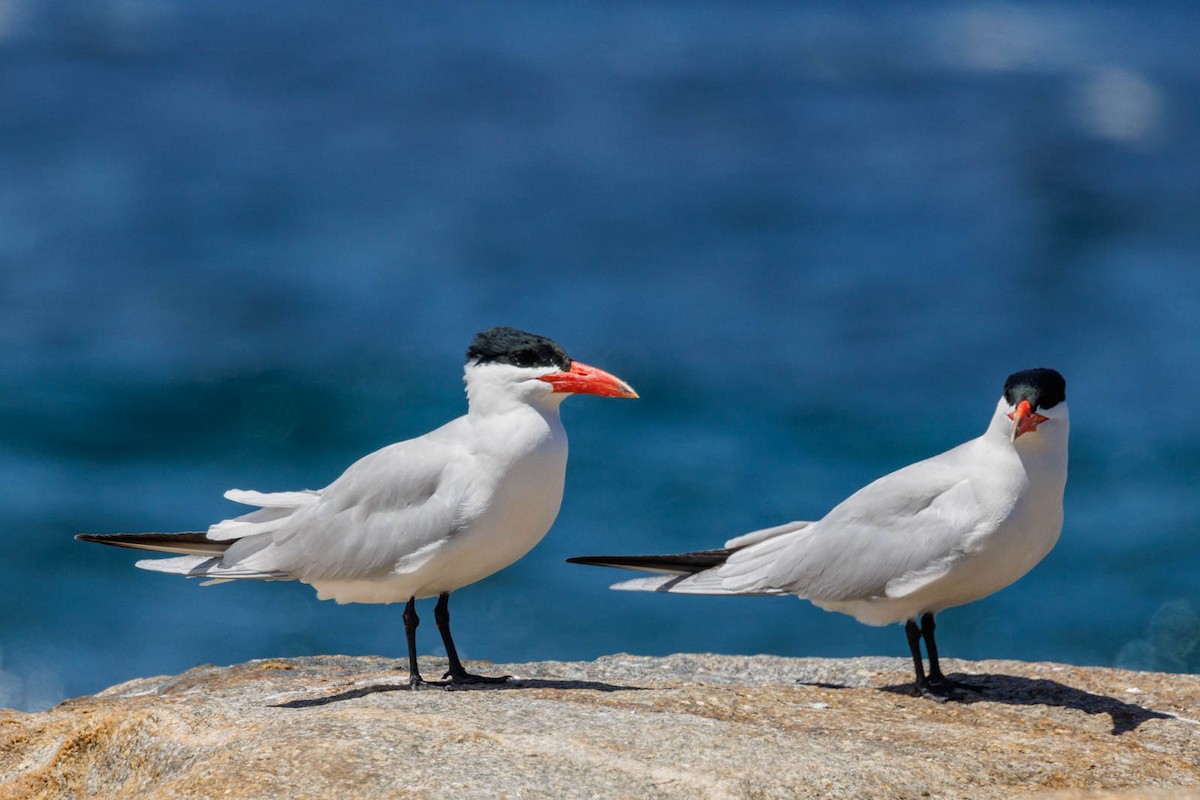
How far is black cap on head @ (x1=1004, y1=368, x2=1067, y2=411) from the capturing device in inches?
259

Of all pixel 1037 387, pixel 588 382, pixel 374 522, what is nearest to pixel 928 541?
pixel 1037 387

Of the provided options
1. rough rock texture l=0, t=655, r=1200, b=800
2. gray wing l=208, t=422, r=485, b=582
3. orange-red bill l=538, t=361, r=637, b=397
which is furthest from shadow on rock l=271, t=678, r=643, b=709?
orange-red bill l=538, t=361, r=637, b=397

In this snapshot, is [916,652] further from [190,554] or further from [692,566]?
[190,554]

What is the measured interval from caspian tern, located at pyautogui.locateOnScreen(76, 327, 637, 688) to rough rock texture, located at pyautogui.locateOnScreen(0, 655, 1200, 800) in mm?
547

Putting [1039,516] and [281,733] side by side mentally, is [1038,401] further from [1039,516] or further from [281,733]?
[281,733]

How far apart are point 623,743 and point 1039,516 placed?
8.66ft

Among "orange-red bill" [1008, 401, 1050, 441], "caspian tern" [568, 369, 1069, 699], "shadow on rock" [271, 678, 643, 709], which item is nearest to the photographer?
"shadow on rock" [271, 678, 643, 709]

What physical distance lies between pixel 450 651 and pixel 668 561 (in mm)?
1281

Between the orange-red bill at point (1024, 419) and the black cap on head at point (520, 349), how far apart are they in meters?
2.09

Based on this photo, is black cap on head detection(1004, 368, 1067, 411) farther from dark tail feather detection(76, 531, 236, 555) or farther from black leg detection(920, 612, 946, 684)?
dark tail feather detection(76, 531, 236, 555)

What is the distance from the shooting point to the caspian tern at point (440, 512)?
6.35 m

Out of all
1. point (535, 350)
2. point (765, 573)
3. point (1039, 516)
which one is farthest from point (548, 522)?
point (1039, 516)

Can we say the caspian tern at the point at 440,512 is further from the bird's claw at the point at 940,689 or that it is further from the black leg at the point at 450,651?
the bird's claw at the point at 940,689

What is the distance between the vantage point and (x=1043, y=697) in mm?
6855
